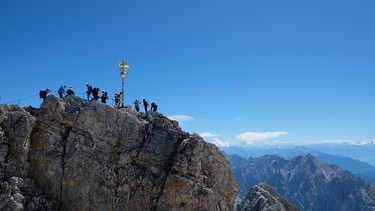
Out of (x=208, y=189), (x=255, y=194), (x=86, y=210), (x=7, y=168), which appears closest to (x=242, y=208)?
(x=255, y=194)

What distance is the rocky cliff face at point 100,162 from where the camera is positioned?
41.7 meters

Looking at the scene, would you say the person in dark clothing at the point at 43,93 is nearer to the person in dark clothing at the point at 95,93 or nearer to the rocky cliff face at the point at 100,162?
the rocky cliff face at the point at 100,162

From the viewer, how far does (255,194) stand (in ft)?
308

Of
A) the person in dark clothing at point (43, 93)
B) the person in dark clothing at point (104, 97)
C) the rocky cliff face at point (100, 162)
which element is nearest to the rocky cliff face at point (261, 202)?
the rocky cliff face at point (100, 162)

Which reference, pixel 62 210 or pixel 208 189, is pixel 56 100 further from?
pixel 208 189

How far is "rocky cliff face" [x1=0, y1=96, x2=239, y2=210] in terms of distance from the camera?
41656 mm

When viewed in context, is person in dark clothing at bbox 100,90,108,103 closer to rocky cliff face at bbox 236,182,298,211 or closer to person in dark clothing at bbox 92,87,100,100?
person in dark clothing at bbox 92,87,100,100

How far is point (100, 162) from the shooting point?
43531mm

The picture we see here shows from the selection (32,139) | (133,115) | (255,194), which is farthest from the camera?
(255,194)

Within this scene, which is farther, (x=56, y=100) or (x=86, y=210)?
(x=56, y=100)

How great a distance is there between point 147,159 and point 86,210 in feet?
29.0

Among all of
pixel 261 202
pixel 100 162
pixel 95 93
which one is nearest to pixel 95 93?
pixel 95 93

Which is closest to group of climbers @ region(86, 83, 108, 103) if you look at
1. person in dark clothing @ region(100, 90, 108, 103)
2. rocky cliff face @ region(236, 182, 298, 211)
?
person in dark clothing @ region(100, 90, 108, 103)

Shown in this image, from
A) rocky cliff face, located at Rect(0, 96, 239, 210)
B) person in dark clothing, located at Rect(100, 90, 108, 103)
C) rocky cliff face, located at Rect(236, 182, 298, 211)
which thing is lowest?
rocky cliff face, located at Rect(236, 182, 298, 211)
